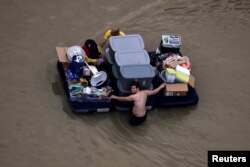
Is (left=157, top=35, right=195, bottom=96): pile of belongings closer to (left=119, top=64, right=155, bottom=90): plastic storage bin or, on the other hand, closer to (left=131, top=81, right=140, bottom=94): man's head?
(left=119, top=64, right=155, bottom=90): plastic storage bin

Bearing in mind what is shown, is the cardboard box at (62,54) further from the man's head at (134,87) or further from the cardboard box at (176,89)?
the cardboard box at (176,89)

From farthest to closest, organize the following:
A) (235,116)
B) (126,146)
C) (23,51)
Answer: (23,51) → (235,116) → (126,146)

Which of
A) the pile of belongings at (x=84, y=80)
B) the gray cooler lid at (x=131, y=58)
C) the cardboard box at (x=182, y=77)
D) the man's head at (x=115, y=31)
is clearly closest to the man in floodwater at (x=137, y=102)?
the pile of belongings at (x=84, y=80)

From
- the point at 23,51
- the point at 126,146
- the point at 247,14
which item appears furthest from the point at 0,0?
the point at 247,14

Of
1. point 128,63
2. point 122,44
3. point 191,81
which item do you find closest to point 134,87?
point 128,63

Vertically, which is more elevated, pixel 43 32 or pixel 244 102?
pixel 43 32

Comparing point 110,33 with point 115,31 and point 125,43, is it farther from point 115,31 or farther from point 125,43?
point 125,43

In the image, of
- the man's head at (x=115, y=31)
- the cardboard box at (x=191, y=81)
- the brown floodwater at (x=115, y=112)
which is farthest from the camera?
the man's head at (x=115, y=31)

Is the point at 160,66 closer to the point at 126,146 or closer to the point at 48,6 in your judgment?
the point at 126,146
